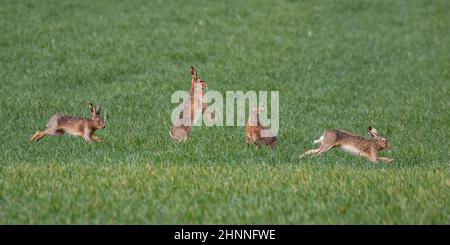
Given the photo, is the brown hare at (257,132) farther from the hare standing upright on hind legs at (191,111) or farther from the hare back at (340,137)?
the hare back at (340,137)

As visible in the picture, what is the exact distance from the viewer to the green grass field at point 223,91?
8242mm

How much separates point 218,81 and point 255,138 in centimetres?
646

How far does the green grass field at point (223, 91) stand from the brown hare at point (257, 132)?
0.22 meters

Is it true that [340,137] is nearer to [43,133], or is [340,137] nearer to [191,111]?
[191,111]

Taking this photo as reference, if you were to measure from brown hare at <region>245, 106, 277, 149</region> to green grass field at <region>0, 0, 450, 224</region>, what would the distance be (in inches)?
8.6

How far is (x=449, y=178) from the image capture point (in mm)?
9547

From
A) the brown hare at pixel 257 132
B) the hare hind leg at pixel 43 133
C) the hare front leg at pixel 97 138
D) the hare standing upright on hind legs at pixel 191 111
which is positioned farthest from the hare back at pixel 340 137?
the hare hind leg at pixel 43 133

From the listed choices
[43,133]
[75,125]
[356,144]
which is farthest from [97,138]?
[356,144]

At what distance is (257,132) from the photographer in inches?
463

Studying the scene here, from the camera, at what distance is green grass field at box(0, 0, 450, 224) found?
824 centimetres

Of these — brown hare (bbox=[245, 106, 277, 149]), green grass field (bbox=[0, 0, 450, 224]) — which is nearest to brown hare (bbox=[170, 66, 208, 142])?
green grass field (bbox=[0, 0, 450, 224])

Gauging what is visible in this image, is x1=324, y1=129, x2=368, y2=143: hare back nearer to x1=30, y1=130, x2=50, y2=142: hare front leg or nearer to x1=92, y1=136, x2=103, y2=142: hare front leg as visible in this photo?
x1=92, y1=136, x2=103, y2=142: hare front leg
